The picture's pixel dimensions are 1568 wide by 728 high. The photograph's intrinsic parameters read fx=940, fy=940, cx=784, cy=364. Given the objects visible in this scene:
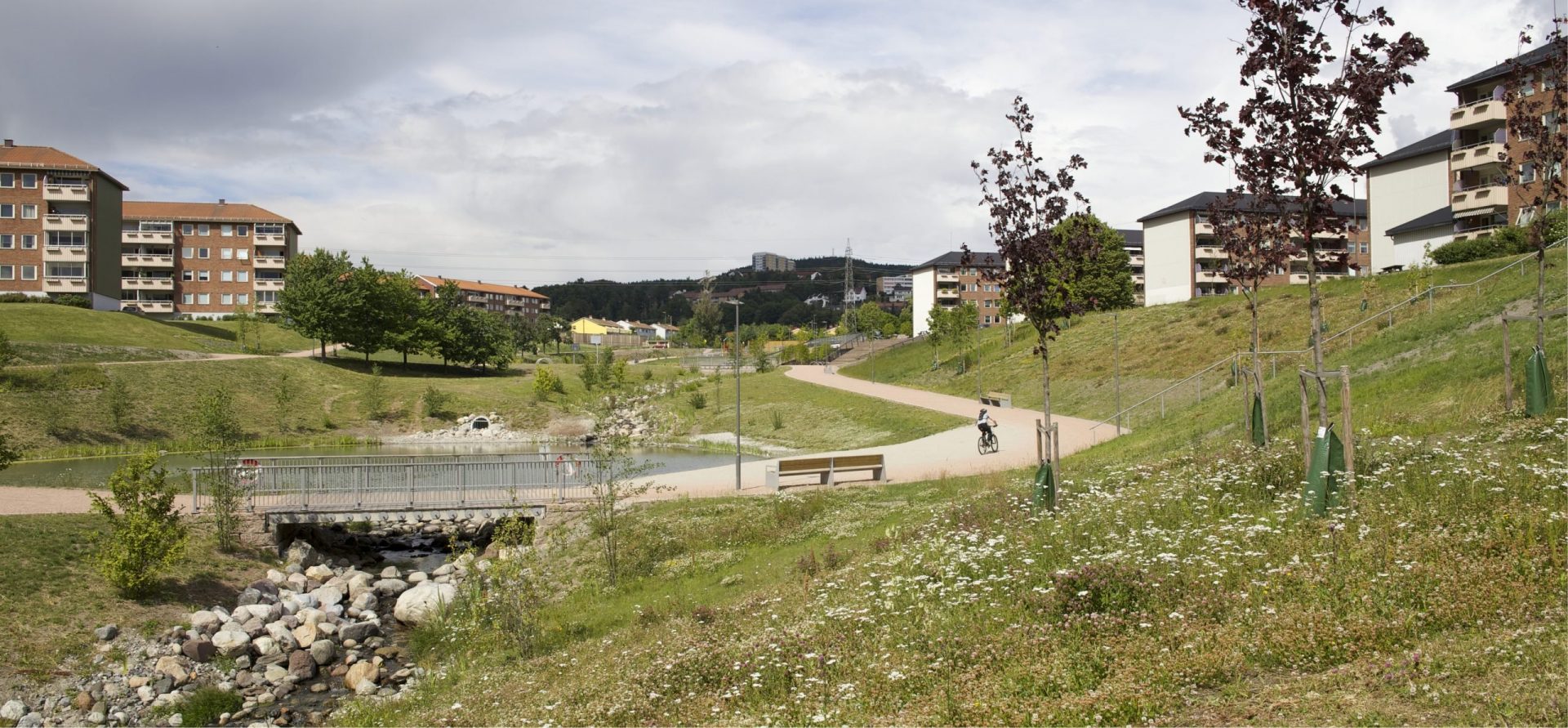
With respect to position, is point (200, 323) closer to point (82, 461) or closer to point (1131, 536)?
point (82, 461)

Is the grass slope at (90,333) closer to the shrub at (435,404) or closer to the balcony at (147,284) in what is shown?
the shrub at (435,404)

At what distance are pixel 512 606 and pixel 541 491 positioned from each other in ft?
35.1

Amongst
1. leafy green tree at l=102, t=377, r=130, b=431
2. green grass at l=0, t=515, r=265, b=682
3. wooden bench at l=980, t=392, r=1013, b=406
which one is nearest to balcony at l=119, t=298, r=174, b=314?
leafy green tree at l=102, t=377, r=130, b=431

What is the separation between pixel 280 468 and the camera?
→ 2386cm

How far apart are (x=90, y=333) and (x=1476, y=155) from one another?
8352cm

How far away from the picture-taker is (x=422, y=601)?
60.6ft

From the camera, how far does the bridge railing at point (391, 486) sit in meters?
23.2

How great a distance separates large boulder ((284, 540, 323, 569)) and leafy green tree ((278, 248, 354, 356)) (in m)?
52.6

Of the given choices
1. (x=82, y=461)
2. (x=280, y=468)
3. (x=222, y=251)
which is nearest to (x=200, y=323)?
(x=222, y=251)

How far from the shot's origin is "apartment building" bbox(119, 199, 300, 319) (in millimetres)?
91250

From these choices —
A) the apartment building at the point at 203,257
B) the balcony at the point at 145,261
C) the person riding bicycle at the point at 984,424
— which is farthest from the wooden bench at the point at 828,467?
the balcony at the point at 145,261

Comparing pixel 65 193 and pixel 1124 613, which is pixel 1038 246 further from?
pixel 65 193

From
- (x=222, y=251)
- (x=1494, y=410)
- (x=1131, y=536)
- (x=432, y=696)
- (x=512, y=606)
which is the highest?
(x=222, y=251)

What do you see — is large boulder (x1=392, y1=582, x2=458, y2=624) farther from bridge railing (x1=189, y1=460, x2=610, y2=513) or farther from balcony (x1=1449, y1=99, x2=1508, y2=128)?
balcony (x1=1449, y1=99, x2=1508, y2=128)
